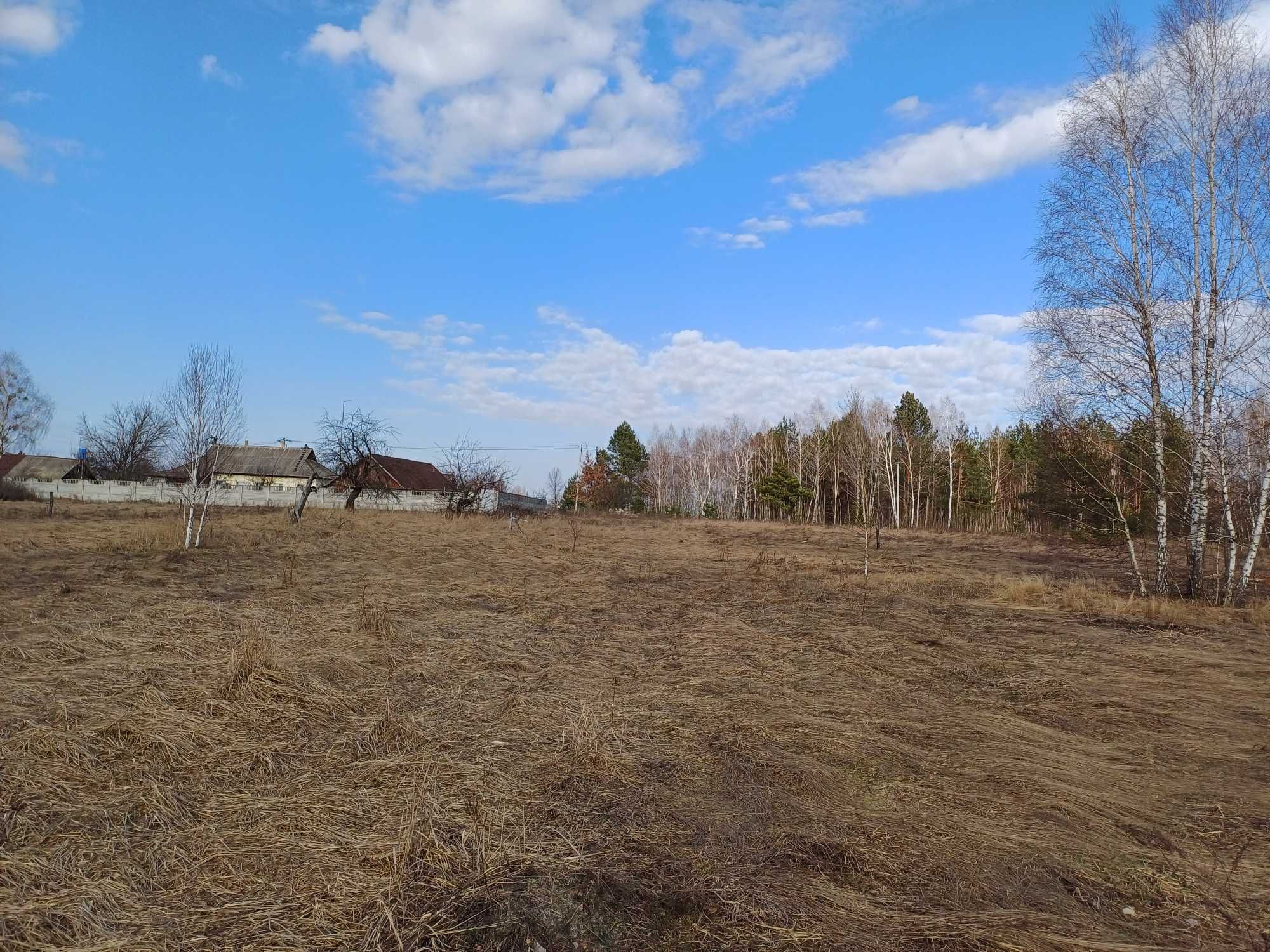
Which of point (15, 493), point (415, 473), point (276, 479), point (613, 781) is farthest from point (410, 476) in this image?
point (613, 781)

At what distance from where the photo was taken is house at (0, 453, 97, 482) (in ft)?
166

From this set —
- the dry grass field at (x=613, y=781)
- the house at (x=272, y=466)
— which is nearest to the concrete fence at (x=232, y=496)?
the house at (x=272, y=466)

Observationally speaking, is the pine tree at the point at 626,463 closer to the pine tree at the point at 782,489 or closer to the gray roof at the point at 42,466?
the pine tree at the point at 782,489

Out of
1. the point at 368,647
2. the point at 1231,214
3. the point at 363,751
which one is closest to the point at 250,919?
the point at 363,751

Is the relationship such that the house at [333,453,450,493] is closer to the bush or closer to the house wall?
the house wall

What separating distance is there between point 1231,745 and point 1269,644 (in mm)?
4891

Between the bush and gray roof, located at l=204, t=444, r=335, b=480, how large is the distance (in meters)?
15.3

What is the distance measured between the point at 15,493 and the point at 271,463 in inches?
750

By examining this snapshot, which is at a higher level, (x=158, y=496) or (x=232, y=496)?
(x=232, y=496)

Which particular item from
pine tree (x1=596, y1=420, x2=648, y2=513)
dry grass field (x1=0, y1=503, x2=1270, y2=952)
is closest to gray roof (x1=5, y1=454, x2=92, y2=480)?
pine tree (x1=596, y1=420, x2=648, y2=513)

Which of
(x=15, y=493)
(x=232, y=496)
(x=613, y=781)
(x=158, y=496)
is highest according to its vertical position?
(x=232, y=496)

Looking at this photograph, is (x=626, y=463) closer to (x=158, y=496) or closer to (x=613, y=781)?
(x=158, y=496)

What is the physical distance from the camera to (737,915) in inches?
99.0

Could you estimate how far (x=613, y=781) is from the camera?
12.3ft
